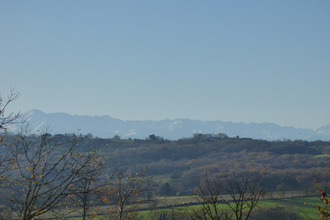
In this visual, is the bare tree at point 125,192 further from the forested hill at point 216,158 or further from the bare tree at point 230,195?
the forested hill at point 216,158

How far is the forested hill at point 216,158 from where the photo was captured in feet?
318

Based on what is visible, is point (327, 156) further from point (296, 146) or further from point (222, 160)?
point (222, 160)

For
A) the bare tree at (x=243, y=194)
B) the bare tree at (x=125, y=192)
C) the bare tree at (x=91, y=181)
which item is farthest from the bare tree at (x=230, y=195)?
the bare tree at (x=125, y=192)

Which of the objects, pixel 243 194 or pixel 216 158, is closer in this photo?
pixel 243 194

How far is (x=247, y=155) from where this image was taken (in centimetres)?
14162

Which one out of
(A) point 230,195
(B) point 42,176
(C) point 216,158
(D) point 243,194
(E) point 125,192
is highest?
(C) point 216,158

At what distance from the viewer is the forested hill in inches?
3814

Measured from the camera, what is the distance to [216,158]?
137 m

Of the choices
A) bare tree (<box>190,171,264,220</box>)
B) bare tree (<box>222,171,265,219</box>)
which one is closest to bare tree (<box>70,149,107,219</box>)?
bare tree (<box>190,171,264,220</box>)

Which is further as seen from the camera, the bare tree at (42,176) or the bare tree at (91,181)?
the bare tree at (91,181)

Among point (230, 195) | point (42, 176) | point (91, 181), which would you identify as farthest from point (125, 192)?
point (42, 176)

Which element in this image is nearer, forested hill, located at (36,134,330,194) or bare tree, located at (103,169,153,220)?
bare tree, located at (103,169,153,220)

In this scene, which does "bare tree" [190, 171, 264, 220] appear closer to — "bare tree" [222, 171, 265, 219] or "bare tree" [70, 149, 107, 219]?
"bare tree" [222, 171, 265, 219]

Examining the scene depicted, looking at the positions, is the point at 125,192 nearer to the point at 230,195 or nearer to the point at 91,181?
the point at 91,181
